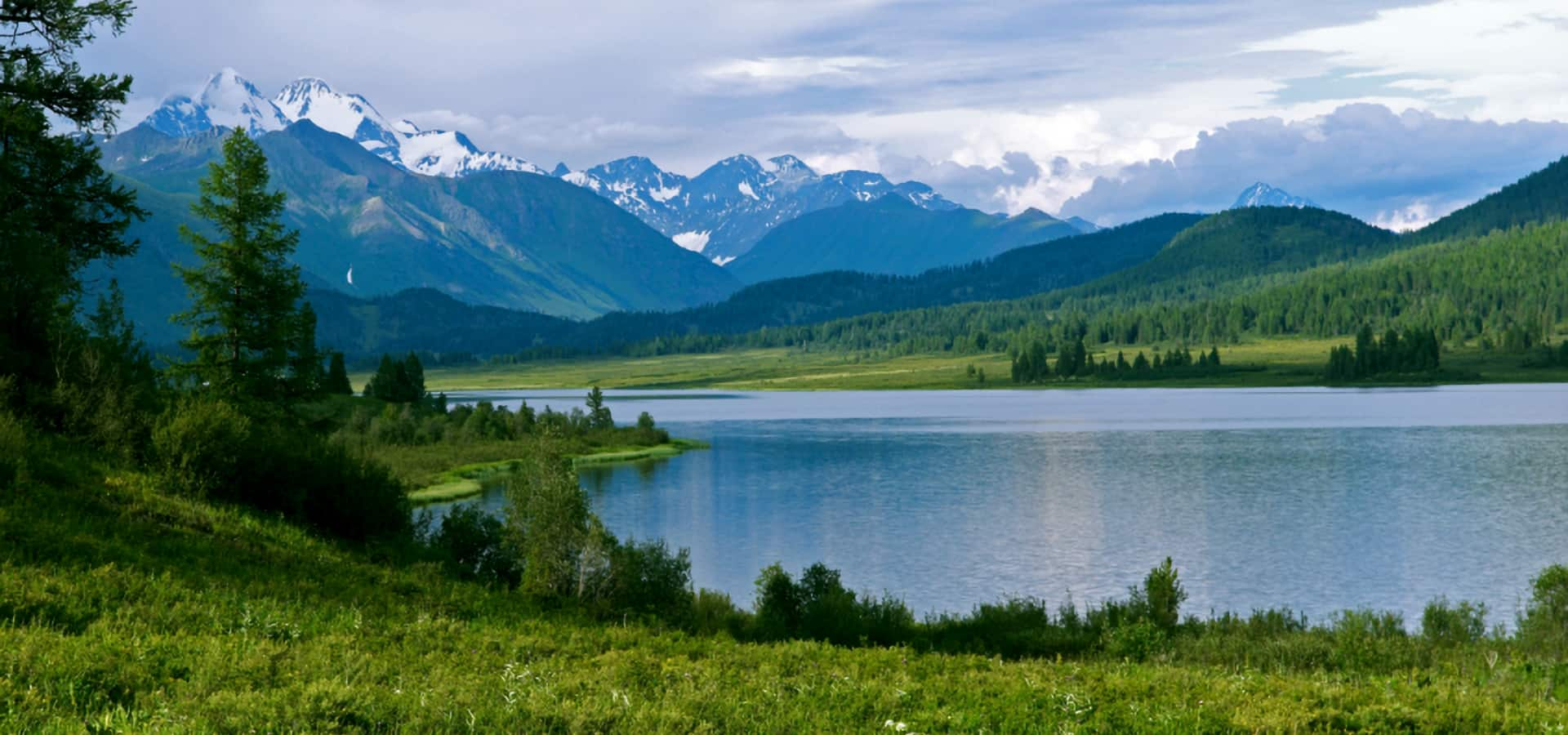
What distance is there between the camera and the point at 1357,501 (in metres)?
78.7

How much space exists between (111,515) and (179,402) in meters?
6.85

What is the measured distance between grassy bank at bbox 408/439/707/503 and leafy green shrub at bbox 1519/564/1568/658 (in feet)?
160

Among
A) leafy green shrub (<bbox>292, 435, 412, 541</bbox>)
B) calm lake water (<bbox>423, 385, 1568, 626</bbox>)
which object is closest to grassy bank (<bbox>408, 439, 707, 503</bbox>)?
calm lake water (<bbox>423, 385, 1568, 626</bbox>)

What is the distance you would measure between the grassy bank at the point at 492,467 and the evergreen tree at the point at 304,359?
12.5m

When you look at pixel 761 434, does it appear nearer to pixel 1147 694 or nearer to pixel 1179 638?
pixel 1179 638

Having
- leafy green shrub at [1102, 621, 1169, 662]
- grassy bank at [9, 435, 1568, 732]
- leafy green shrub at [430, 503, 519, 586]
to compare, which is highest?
grassy bank at [9, 435, 1568, 732]

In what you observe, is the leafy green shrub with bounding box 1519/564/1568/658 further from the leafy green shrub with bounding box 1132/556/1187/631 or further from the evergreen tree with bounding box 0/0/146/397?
the evergreen tree with bounding box 0/0/146/397

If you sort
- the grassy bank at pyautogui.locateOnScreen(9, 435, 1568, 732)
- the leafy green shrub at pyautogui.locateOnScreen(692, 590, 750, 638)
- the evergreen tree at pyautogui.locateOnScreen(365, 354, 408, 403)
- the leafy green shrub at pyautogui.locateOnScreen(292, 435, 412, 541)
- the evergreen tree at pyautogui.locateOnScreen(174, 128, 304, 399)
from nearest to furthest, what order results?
the grassy bank at pyautogui.locateOnScreen(9, 435, 1568, 732)
the leafy green shrub at pyautogui.locateOnScreen(692, 590, 750, 638)
the leafy green shrub at pyautogui.locateOnScreen(292, 435, 412, 541)
the evergreen tree at pyautogui.locateOnScreen(174, 128, 304, 399)
the evergreen tree at pyautogui.locateOnScreen(365, 354, 408, 403)

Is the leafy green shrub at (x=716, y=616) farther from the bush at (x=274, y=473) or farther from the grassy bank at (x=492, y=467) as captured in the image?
the grassy bank at (x=492, y=467)

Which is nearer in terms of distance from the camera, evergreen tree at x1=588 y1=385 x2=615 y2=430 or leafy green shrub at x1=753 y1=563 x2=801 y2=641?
leafy green shrub at x1=753 y1=563 x2=801 y2=641

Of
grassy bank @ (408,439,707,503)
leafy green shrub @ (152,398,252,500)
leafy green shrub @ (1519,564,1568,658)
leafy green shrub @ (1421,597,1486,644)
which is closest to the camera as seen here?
leafy green shrub @ (152,398,252,500)

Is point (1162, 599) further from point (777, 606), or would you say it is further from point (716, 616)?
point (716, 616)

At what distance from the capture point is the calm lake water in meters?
52.6

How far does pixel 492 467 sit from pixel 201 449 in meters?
80.7
